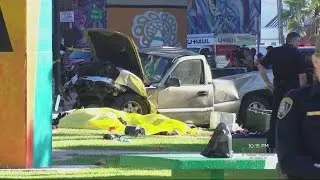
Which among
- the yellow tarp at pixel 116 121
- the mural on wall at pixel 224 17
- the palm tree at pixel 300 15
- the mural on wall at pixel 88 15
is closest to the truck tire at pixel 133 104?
the yellow tarp at pixel 116 121

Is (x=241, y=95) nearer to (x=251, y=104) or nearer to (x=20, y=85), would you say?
(x=251, y=104)

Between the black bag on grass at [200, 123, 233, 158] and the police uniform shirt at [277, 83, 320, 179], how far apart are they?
5.41 feet

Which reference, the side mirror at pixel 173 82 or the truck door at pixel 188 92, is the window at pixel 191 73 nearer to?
the truck door at pixel 188 92

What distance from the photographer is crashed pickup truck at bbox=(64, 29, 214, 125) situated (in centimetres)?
1559

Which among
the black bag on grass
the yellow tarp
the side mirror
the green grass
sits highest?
the side mirror

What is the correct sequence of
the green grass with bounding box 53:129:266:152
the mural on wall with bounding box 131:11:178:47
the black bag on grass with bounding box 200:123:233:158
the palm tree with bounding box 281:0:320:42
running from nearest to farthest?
the black bag on grass with bounding box 200:123:233:158 < the green grass with bounding box 53:129:266:152 < the mural on wall with bounding box 131:11:178:47 < the palm tree with bounding box 281:0:320:42

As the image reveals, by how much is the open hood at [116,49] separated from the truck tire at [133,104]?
0.44 meters

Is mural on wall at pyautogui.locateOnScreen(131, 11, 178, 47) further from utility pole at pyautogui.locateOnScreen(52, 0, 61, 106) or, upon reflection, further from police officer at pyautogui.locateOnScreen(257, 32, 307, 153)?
police officer at pyautogui.locateOnScreen(257, 32, 307, 153)

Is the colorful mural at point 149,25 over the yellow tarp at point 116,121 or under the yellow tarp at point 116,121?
over

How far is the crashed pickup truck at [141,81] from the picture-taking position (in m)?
15.6

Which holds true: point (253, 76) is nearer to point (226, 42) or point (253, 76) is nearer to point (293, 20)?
point (226, 42)

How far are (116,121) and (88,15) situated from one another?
32.6m

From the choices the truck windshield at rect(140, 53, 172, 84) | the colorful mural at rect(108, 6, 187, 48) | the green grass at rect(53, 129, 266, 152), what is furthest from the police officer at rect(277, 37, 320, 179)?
the colorful mural at rect(108, 6, 187, 48)

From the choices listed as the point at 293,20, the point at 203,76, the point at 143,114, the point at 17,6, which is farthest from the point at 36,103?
the point at 293,20
